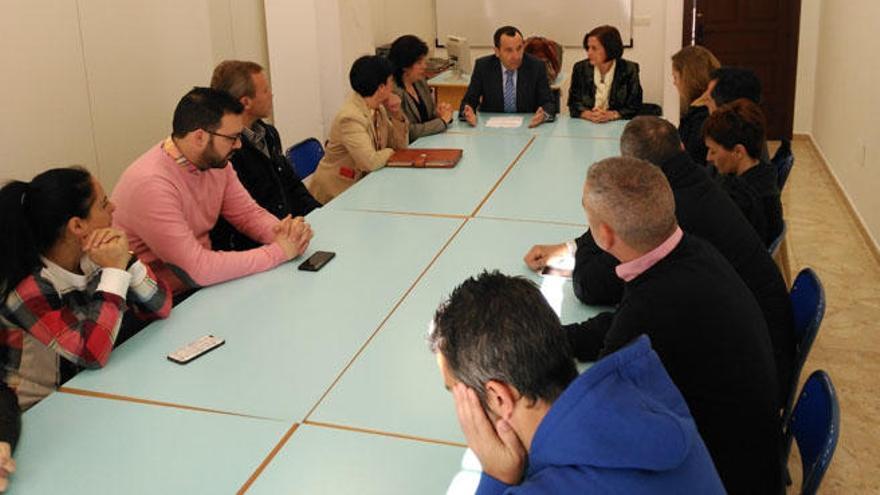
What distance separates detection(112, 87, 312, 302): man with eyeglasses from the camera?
9.16 ft

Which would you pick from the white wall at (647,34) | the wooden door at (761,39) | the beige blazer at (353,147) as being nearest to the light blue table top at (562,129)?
the beige blazer at (353,147)

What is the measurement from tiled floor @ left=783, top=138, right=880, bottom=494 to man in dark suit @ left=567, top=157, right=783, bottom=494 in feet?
3.72

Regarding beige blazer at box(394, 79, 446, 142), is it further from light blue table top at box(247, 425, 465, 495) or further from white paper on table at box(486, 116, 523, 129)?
light blue table top at box(247, 425, 465, 495)

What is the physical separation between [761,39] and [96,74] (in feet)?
19.8

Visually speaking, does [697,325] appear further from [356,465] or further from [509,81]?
[509,81]

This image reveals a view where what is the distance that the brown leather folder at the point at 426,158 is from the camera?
424 cm

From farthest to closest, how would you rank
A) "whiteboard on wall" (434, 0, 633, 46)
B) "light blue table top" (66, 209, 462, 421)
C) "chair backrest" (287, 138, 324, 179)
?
"whiteboard on wall" (434, 0, 633, 46), "chair backrest" (287, 138, 324, 179), "light blue table top" (66, 209, 462, 421)

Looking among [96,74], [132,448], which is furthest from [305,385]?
[96,74]

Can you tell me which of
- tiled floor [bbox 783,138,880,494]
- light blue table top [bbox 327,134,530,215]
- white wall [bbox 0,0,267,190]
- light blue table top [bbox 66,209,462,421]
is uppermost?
white wall [bbox 0,0,267,190]

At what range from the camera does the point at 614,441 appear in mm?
1120

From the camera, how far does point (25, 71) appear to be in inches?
150

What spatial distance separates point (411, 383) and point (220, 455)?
0.52 meters

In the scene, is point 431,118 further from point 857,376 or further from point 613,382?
point 613,382

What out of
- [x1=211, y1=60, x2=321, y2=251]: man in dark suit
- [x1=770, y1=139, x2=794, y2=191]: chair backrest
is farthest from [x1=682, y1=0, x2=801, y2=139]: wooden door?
[x1=211, y1=60, x2=321, y2=251]: man in dark suit
